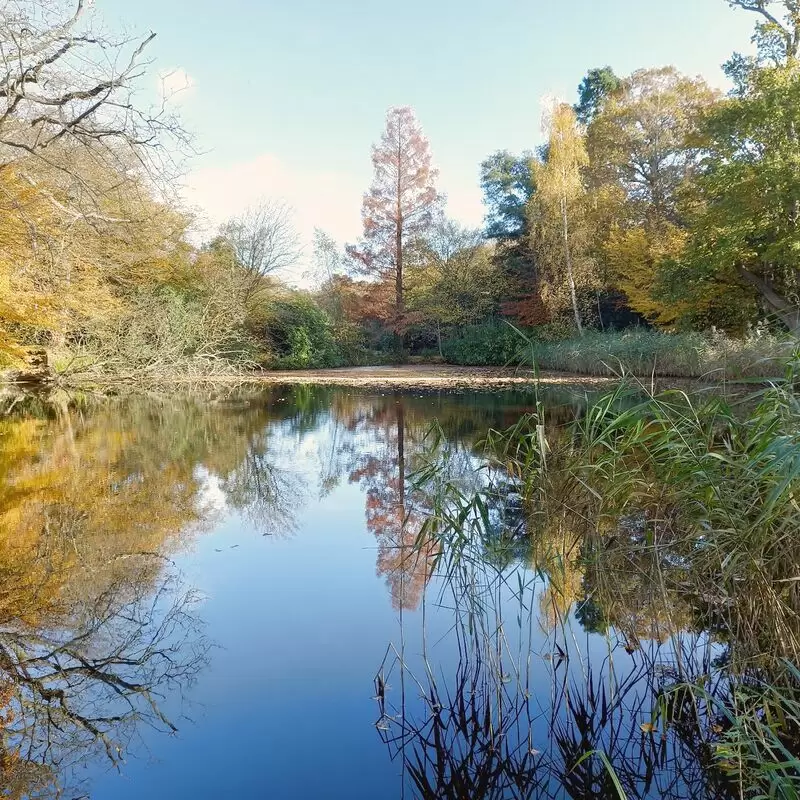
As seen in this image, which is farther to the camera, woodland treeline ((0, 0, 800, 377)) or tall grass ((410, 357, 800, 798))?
woodland treeline ((0, 0, 800, 377))

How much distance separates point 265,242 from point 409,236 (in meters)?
5.89

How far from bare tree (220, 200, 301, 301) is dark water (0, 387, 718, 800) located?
18080mm

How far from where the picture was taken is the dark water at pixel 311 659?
2219 mm

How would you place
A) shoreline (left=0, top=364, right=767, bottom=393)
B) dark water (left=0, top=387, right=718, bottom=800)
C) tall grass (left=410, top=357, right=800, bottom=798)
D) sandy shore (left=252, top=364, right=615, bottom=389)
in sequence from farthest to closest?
1. sandy shore (left=252, top=364, right=615, bottom=389)
2. shoreline (left=0, top=364, right=767, bottom=393)
3. dark water (left=0, top=387, right=718, bottom=800)
4. tall grass (left=410, top=357, right=800, bottom=798)

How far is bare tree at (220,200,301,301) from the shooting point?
22.7 meters

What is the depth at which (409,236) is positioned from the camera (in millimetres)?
24594

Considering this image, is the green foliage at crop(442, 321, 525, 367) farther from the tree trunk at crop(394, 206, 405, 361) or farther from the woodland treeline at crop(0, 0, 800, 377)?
the tree trunk at crop(394, 206, 405, 361)

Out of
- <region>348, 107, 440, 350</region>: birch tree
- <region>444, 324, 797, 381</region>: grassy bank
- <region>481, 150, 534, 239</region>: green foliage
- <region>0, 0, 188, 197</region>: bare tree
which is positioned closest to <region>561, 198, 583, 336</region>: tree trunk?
<region>444, 324, 797, 381</region>: grassy bank

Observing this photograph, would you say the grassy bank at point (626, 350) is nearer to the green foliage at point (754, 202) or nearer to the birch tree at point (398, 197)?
the green foliage at point (754, 202)

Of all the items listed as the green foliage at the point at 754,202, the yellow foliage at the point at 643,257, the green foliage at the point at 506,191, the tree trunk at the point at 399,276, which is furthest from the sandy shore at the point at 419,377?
the green foliage at the point at 506,191

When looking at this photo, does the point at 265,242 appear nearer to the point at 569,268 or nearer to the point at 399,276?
the point at 399,276

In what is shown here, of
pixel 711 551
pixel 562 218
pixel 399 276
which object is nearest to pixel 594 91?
pixel 562 218

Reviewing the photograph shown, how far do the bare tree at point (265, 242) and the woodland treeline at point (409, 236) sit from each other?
0.24 ft

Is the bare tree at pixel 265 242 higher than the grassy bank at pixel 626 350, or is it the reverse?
the bare tree at pixel 265 242
